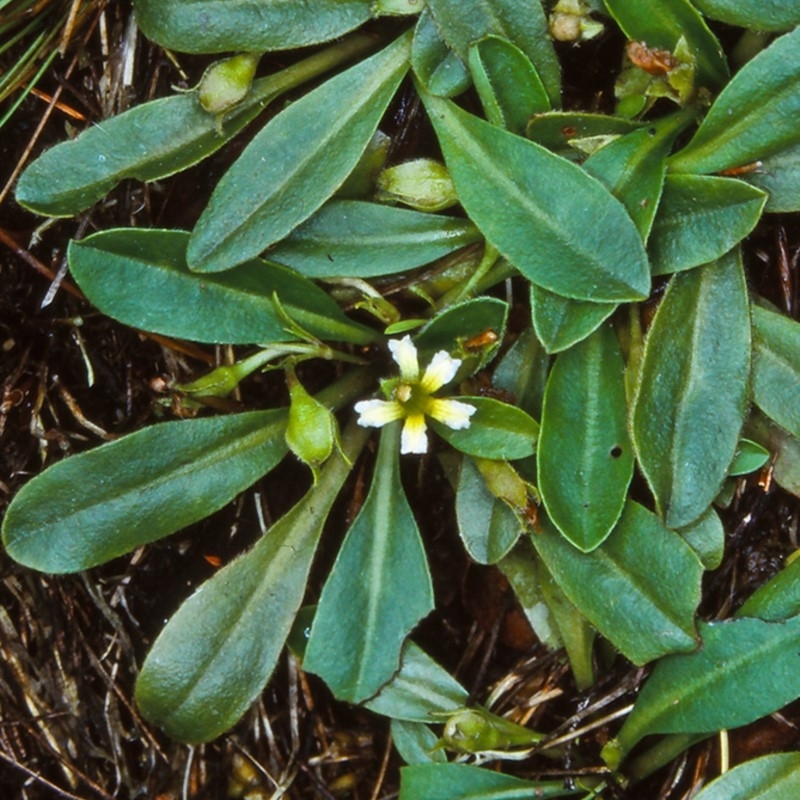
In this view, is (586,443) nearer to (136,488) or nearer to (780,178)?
(780,178)

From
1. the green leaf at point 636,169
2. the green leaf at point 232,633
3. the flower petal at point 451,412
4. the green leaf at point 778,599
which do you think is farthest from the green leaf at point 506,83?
the green leaf at point 778,599

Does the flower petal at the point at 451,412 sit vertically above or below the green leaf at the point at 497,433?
above

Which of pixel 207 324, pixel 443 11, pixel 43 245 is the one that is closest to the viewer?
pixel 443 11

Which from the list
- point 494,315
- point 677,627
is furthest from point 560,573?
point 494,315

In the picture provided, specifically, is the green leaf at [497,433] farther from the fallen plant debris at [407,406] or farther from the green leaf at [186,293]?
the green leaf at [186,293]

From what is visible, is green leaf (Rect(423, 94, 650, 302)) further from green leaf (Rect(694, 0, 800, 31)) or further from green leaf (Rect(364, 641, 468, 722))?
green leaf (Rect(364, 641, 468, 722))

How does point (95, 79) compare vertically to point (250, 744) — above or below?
above

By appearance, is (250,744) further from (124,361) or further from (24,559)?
(124,361)

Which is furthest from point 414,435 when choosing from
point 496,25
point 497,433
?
point 496,25
